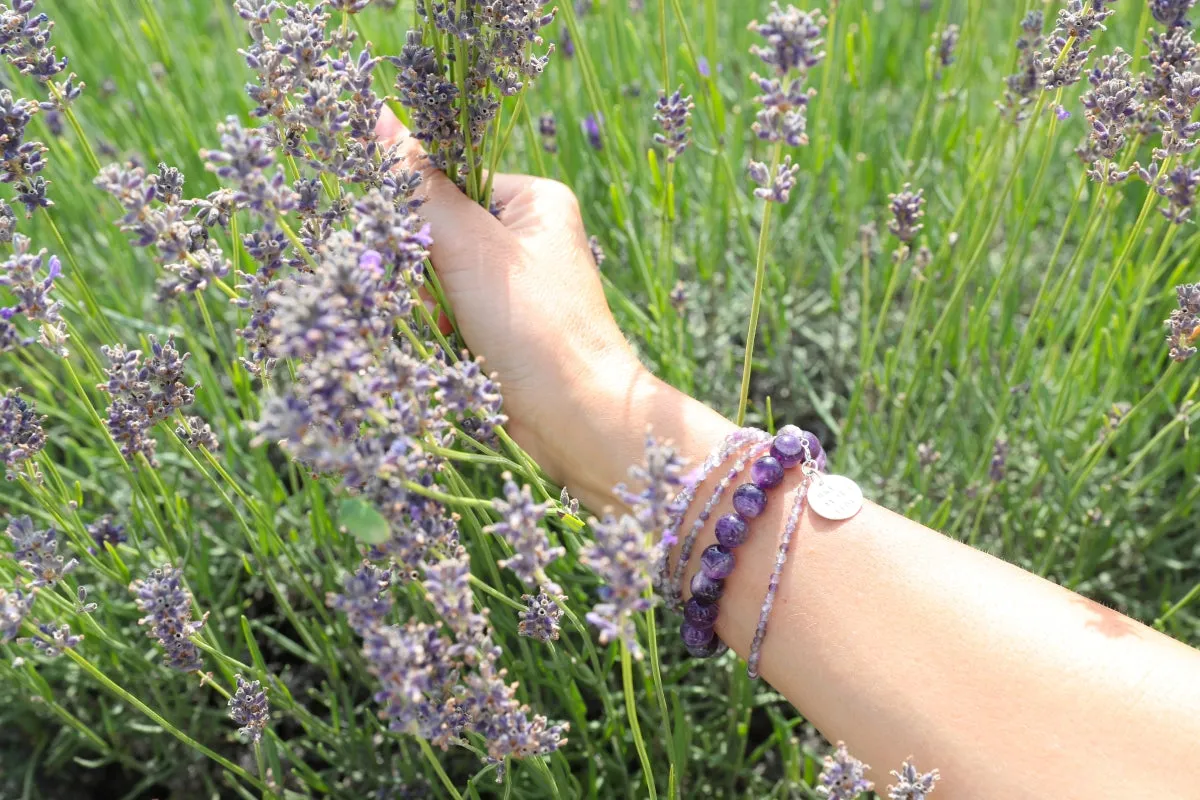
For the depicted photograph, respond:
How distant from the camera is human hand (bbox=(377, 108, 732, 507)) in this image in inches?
57.0

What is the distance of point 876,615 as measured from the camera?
126cm

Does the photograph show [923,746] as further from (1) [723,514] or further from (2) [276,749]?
(2) [276,749]

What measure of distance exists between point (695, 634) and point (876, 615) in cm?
26

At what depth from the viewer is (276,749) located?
1498 mm

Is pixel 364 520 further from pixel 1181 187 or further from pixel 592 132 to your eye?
pixel 592 132

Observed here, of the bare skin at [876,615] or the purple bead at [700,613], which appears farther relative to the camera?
the purple bead at [700,613]

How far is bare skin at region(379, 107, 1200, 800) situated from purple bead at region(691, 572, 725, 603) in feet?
0.11

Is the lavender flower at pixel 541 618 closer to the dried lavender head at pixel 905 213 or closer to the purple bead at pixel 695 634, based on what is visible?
the purple bead at pixel 695 634

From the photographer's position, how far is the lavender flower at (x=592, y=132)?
7.77 ft

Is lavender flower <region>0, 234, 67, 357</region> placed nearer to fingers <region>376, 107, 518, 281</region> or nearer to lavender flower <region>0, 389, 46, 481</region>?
lavender flower <region>0, 389, 46, 481</region>

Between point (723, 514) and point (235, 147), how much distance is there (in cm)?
83

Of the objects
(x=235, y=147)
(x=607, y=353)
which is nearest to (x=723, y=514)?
(x=607, y=353)

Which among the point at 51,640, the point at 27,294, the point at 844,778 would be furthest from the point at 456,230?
the point at 844,778

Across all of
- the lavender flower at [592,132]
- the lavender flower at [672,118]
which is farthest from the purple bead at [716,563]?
the lavender flower at [592,132]
